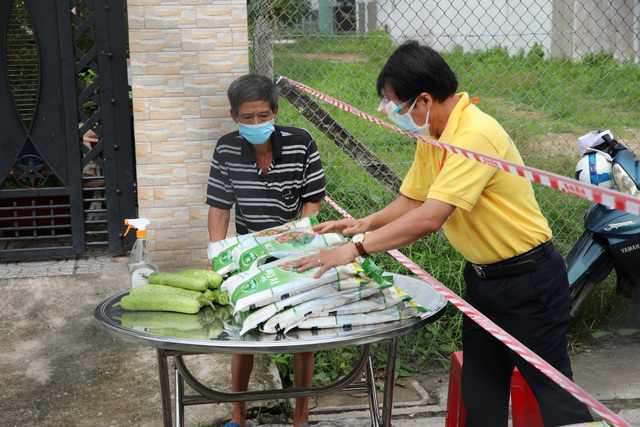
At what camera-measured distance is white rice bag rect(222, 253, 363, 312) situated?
8.92 feet

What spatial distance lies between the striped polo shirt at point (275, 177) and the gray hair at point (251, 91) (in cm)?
21

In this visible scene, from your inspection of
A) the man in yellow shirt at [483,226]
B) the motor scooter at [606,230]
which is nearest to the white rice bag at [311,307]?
the man in yellow shirt at [483,226]

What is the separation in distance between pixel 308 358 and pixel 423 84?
5.10 feet

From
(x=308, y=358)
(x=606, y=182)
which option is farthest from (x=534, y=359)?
(x=606, y=182)

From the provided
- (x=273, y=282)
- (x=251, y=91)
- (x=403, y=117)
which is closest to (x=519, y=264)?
(x=403, y=117)

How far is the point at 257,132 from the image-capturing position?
3668mm

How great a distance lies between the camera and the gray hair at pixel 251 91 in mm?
3635

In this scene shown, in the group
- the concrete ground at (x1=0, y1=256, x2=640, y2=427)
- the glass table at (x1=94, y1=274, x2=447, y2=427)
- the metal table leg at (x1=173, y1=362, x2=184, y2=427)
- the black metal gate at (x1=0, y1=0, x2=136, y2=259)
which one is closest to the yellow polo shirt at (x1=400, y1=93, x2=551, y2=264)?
the glass table at (x1=94, y1=274, x2=447, y2=427)

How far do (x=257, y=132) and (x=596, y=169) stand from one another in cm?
218

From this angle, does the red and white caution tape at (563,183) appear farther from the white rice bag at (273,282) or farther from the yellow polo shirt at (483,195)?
the white rice bag at (273,282)

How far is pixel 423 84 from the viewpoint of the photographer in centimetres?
288

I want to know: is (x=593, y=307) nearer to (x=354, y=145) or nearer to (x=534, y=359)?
(x=354, y=145)

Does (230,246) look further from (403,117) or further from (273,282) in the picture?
(403,117)

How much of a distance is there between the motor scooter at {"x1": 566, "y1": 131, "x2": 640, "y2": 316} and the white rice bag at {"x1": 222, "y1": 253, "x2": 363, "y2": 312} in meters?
2.34
